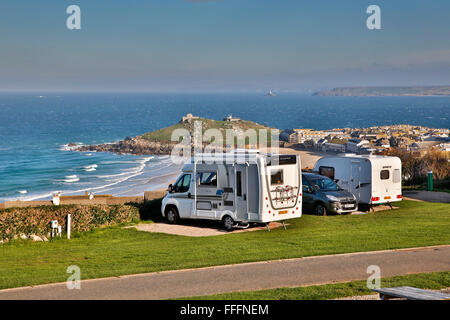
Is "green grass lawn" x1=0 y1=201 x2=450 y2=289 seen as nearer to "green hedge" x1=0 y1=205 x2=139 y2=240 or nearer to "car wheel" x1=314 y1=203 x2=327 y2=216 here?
"green hedge" x1=0 y1=205 x2=139 y2=240

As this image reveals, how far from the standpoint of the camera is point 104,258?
14.1 metres

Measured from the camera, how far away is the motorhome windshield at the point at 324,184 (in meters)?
21.2

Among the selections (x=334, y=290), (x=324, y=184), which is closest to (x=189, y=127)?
(x=324, y=184)

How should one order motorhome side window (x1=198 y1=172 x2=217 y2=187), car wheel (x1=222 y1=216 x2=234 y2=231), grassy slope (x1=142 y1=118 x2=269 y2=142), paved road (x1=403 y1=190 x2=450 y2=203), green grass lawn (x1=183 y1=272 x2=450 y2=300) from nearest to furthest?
green grass lawn (x1=183 y1=272 x2=450 y2=300) → car wheel (x1=222 y1=216 x2=234 y2=231) → motorhome side window (x1=198 y1=172 x2=217 y2=187) → paved road (x1=403 y1=190 x2=450 y2=203) → grassy slope (x1=142 y1=118 x2=269 y2=142)

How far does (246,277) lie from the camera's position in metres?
11.4

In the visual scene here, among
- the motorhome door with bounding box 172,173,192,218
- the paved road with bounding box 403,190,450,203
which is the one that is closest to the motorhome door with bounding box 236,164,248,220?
the motorhome door with bounding box 172,173,192,218

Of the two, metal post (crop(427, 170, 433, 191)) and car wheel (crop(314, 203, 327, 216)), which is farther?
metal post (crop(427, 170, 433, 191))

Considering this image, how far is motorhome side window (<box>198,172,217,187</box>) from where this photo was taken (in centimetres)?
1798

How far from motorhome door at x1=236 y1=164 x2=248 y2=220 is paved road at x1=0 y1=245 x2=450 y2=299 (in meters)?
4.50

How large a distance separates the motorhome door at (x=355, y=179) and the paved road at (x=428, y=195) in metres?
4.81

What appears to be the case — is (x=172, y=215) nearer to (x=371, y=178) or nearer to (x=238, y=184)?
(x=238, y=184)

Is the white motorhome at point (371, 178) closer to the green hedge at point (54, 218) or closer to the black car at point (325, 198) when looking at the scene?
the black car at point (325, 198)

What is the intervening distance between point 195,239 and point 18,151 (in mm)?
77528
